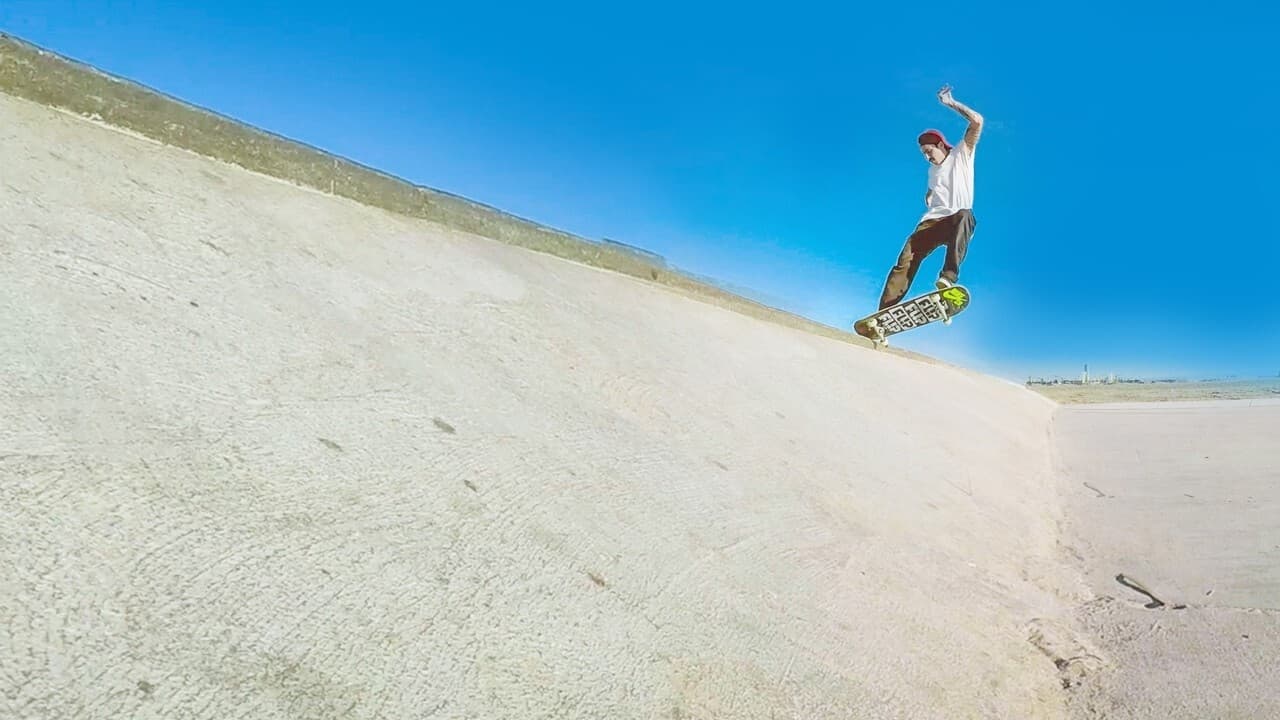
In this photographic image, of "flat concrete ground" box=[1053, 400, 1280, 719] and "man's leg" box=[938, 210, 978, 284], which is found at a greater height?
"man's leg" box=[938, 210, 978, 284]

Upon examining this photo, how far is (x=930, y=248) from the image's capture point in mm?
3494

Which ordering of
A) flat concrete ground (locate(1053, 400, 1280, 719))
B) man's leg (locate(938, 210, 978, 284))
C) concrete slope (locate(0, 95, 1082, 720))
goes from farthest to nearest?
man's leg (locate(938, 210, 978, 284)), flat concrete ground (locate(1053, 400, 1280, 719)), concrete slope (locate(0, 95, 1082, 720))

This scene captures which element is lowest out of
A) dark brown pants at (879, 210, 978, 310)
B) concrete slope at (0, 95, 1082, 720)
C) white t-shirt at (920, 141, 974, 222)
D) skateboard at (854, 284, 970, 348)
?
concrete slope at (0, 95, 1082, 720)

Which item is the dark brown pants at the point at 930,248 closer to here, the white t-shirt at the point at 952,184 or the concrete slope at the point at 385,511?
the white t-shirt at the point at 952,184

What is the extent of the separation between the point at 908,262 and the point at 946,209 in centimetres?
30

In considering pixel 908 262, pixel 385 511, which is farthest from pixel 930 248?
pixel 385 511

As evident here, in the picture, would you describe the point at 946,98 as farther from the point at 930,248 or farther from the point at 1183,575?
the point at 1183,575

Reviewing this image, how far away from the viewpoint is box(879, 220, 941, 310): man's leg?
3.49 m

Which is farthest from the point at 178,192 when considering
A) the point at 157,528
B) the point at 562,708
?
the point at 562,708

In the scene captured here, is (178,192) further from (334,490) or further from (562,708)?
(562,708)

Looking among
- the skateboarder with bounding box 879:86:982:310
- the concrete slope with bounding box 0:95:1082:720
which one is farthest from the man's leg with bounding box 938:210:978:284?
the concrete slope with bounding box 0:95:1082:720

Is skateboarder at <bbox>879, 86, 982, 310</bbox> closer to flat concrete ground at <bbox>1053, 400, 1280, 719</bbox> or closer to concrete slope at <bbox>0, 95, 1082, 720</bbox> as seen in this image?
concrete slope at <bbox>0, 95, 1082, 720</bbox>

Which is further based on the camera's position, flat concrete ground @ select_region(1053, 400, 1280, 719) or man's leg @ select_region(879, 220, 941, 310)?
man's leg @ select_region(879, 220, 941, 310)

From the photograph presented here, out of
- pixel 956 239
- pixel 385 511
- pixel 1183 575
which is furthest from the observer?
pixel 1183 575
